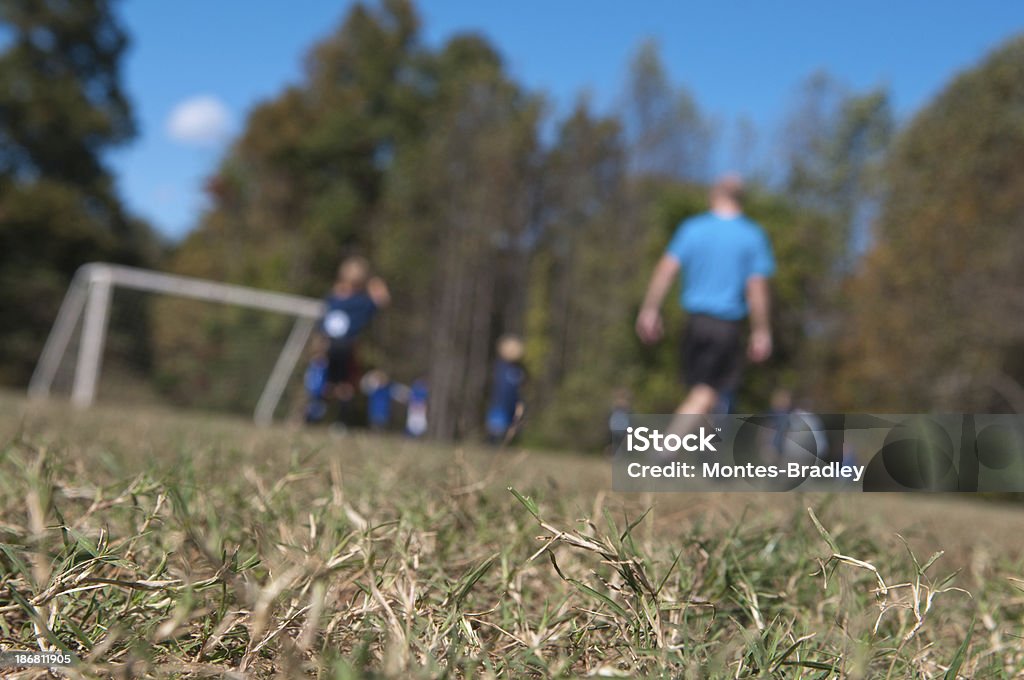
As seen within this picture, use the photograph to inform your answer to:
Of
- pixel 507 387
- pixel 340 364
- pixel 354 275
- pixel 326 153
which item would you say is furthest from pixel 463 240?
pixel 340 364

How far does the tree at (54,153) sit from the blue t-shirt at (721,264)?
27059 millimetres

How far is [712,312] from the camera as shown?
18.3ft

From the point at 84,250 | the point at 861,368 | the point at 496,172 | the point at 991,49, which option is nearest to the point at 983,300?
the point at 861,368

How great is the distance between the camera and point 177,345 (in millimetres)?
13430

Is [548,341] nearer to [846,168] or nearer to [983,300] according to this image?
[846,168]

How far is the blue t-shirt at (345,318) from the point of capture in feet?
29.0

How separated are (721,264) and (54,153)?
30.7m

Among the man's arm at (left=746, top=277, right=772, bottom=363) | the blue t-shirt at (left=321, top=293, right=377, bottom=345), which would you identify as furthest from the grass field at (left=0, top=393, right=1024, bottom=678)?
the blue t-shirt at (left=321, top=293, right=377, bottom=345)

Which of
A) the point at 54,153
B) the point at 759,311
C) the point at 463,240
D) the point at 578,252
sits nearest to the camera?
the point at 759,311

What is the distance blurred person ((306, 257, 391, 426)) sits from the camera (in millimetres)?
8852

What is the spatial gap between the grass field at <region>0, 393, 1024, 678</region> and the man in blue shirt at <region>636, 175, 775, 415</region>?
11.9ft

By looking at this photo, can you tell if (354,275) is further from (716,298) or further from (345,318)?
(716,298)

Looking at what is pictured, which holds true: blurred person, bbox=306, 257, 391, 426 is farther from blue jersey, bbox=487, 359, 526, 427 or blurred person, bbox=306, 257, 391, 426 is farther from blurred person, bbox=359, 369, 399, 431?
blurred person, bbox=359, 369, 399, 431

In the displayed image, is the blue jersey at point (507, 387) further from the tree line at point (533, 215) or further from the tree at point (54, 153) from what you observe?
the tree at point (54, 153)
